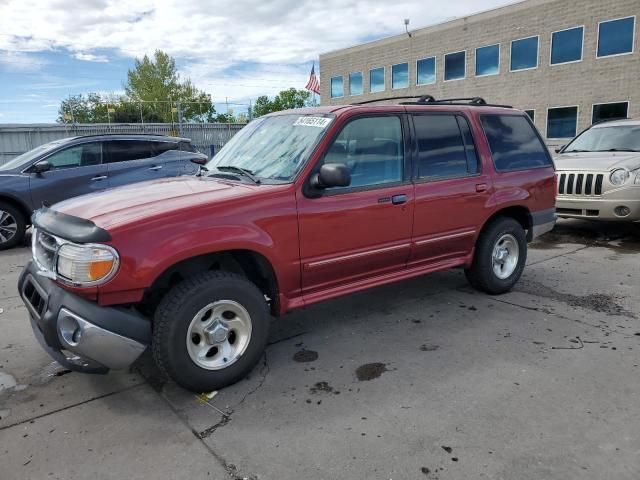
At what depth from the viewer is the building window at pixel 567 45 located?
893 inches

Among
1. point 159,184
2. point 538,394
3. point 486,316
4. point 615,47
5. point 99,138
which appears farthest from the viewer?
point 615,47

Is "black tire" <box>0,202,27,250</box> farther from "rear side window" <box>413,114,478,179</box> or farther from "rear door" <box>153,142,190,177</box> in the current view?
"rear side window" <box>413,114,478,179</box>

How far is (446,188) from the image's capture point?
4277 mm

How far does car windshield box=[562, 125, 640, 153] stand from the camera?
25.8 ft

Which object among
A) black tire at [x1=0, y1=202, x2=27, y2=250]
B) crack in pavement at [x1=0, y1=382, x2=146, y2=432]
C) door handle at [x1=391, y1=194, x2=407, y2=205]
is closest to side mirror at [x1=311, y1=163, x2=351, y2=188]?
door handle at [x1=391, y1=194, x2=407, y2=205]

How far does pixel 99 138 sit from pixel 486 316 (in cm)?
711

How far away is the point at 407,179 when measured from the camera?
405cm

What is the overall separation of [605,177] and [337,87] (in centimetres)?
3110

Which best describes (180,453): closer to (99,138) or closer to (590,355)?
(590,355)

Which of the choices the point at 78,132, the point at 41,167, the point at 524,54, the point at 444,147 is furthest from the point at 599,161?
the point at 524,54

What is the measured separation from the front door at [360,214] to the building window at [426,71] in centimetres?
2769

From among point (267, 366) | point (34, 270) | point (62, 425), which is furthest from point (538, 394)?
point (34, 270)

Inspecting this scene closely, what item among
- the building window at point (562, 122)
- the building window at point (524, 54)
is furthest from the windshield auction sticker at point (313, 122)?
the building window at point (524, 54)

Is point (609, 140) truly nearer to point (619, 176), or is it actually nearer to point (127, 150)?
point (619, 176)
